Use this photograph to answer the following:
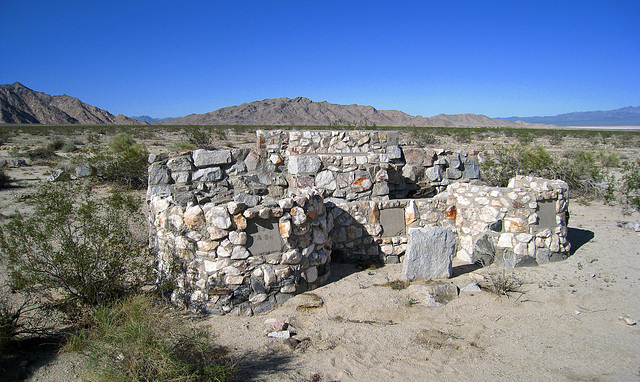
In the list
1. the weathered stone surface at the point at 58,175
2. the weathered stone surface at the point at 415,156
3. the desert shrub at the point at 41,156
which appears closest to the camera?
the weathered stone surface at the point at 415,156

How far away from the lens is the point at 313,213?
5.31 metres

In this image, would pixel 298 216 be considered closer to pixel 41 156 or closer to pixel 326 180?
pixel 326 180

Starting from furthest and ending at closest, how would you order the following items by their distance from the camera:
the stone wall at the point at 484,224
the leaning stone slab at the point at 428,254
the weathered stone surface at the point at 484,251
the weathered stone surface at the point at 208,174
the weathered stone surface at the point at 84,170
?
the weathered stone surface at the point at 84,170 → the weathered stone surface at the point at 208,174 → the weathered stone surface at the point at 484,251 → the stone wall at the point at 484,224 → the leaning stone slab at the point at 428,254

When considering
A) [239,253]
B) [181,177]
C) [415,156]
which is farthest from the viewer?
[415,156]

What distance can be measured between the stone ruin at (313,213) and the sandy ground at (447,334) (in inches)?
14.5

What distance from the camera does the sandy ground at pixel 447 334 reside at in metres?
3.67

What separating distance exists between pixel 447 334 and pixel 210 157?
17.4 ft

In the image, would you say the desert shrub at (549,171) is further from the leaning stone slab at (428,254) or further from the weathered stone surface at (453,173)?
the leaning stone slab at (428,254)

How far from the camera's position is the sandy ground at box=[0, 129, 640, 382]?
3.67m

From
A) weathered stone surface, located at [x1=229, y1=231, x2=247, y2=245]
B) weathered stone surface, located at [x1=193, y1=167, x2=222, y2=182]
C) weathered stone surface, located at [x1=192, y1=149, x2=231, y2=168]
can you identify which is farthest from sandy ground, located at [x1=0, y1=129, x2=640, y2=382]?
weathered stone surface, located at [x1=192, y1=149, x2=231, y2=168]

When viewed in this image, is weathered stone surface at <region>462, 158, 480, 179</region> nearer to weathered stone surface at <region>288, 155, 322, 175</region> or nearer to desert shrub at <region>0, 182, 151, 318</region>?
weathered stone surface at <region>288, 155, 322, 175</region>

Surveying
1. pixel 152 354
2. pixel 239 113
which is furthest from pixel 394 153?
pixel 239 113

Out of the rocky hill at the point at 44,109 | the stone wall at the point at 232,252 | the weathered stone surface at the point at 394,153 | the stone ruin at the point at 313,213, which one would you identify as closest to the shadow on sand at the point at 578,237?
the stone ruin at the point at 313,213

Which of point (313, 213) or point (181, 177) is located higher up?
point (181, 177)
